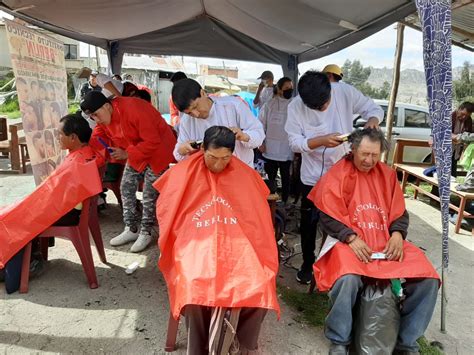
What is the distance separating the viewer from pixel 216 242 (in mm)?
1796

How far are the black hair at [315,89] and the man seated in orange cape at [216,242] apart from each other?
24.6 inches

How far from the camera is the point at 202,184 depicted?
6.84 feet

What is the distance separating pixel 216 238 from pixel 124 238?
188cm

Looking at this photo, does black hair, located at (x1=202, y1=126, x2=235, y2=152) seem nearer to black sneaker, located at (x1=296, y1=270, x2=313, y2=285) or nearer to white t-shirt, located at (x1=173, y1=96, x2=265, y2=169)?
white t-shirt, located at (x1=173, y1=96, x2=265, y2=169)

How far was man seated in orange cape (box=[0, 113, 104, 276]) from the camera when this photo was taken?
240cm

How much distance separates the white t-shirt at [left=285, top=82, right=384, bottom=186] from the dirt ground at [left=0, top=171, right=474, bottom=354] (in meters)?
0.96

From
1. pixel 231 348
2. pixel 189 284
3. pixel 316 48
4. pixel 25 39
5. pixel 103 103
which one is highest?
pixel 316 48

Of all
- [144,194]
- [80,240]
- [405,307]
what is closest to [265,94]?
[144,194]

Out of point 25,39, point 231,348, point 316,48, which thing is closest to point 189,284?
point 231,348

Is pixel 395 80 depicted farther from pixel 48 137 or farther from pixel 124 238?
pixel 48 137

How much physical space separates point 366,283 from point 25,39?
3.13 meters

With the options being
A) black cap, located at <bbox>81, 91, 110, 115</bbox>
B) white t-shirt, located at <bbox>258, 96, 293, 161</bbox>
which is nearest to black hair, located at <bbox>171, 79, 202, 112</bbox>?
black cap, located at <bbox>81, 91, 110, 115</bbox>

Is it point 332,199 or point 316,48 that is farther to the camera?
point 316,48

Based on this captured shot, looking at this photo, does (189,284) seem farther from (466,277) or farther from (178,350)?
(466,277)
